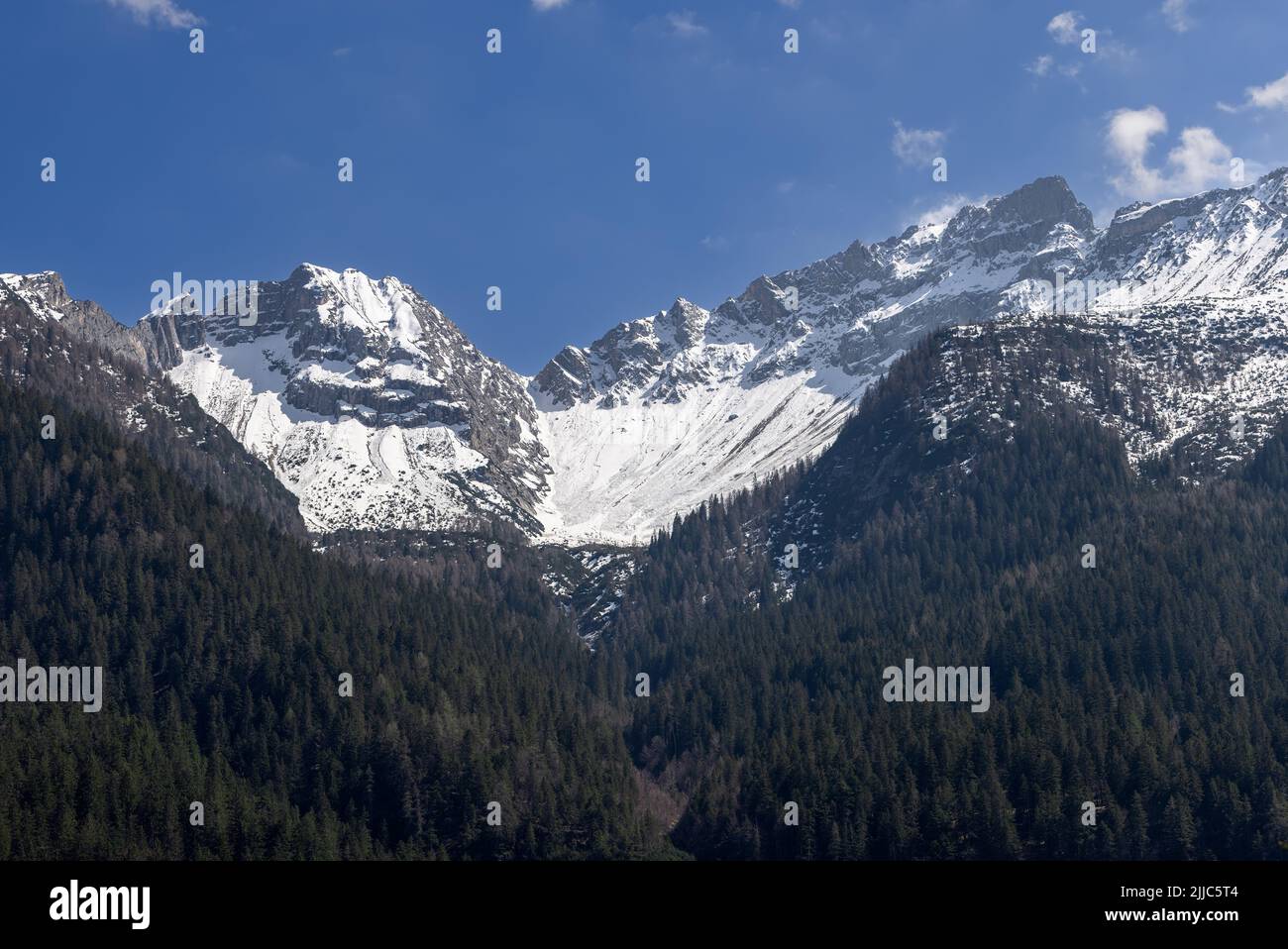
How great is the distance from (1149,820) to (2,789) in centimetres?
12124
